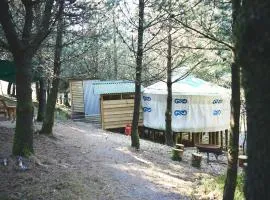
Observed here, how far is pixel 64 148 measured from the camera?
36.2ft

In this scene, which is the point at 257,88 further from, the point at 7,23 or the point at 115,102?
the point at 115,102

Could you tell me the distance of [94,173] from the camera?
8.52m

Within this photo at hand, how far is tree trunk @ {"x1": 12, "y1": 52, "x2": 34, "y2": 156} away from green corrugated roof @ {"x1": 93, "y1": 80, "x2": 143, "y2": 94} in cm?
1312

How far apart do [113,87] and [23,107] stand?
45.7 ft

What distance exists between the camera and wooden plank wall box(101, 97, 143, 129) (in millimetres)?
21359

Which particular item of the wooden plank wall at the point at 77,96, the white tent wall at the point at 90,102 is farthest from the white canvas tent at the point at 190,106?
the wooden plank wall at the point at 77,96

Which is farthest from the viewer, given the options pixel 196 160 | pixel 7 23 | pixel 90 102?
pixel 90 102

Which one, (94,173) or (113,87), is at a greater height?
(113,87)

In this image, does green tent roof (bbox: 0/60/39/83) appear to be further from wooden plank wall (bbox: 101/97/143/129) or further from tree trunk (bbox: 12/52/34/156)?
wooden plank wall (bbox: 101/97/143/129)

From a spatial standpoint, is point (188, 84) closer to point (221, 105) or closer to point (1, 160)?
point (221, 105)

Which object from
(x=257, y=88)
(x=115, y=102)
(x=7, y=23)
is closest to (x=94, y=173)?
(x=7, y=23)

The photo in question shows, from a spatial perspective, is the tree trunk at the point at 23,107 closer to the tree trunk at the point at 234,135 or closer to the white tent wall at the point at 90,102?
the tree trunk at the point at 234,135

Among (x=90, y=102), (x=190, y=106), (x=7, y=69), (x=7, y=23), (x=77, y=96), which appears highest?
(x=7, y=23)

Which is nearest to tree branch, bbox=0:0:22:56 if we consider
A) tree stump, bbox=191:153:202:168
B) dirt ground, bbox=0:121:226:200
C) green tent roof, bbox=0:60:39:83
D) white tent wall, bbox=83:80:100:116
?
dirt ground, bbox=0:121:226:200
